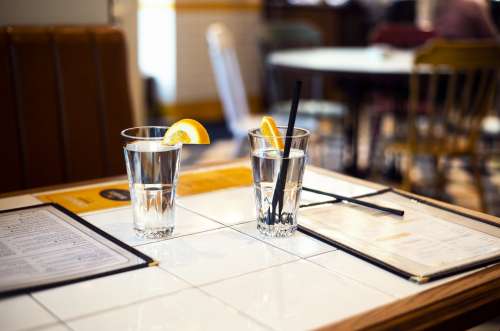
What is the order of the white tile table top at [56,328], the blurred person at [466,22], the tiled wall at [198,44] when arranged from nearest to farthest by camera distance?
the white tile table top at [56,328]
the blurred person at [466,22]
the tiled wall at [198,44]

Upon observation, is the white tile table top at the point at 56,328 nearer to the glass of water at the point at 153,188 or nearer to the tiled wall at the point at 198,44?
the glass of water at the point at 153,188

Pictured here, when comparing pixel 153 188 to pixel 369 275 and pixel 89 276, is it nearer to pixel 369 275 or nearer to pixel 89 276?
pixel 89 276

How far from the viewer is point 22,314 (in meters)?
0.78

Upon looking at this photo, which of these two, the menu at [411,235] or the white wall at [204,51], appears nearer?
the menu at [411,235]

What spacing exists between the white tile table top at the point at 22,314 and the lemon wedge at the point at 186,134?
1.18ft

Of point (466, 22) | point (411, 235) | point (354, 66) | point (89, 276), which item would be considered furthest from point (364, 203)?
point (466, 22)

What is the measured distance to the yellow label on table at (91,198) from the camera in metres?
1.22

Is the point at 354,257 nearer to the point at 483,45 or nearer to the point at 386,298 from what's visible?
the point at 386,298

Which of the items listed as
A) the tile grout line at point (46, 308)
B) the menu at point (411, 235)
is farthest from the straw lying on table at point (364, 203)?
the tile grout line at point (46, 308)

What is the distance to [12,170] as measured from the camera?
1836mm

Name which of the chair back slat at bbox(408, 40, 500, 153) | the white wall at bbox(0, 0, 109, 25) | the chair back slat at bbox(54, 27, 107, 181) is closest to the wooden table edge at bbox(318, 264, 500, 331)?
the chair back slat at bbox(54, 27, 107, 181)

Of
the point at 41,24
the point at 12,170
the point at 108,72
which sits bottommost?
the point at 12,170

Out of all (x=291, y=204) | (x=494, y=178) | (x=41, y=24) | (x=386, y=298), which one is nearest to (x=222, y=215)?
(x=291, y=204)

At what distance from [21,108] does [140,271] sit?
3.55 ft
